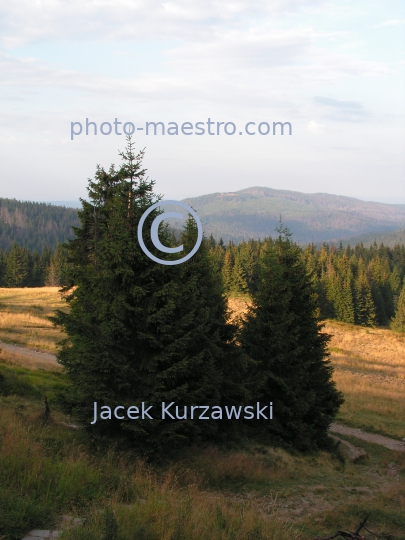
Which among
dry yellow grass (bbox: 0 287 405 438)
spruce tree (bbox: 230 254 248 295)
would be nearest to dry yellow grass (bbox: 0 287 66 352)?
dry yellow grass (bbox: 0 287 405 438)

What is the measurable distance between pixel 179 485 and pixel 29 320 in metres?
32.5

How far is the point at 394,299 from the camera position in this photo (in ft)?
357

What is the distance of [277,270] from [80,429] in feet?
28.2

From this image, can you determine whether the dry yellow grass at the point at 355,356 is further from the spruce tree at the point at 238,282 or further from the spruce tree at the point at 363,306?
the spruce tree at the point at 363,306

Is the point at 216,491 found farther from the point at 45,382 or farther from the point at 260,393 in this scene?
the point at 45,382

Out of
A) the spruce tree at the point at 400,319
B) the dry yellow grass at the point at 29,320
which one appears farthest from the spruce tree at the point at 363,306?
the dry yellow grass at the point at 29,320

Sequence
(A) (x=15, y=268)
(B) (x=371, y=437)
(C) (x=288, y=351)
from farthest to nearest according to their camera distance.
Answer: (A) (x=15, y=268) < (B) (x=371, y=437) < (C) (x=288, y=351)

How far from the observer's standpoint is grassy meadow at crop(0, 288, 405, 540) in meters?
5.98

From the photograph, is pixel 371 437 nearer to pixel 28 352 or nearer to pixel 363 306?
pixel 28 352

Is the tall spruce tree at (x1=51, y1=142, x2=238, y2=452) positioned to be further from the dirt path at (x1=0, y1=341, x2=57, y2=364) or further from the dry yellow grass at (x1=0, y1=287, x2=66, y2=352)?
the dirt path at (x1=0, y1=341, x2=57, y2=364)

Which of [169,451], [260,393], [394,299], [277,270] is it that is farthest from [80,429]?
[394,299]

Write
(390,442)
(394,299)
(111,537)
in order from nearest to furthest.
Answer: (111,537)
(390,442)
(394,299)

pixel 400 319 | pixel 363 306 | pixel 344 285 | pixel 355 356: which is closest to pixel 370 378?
pixel 355 356

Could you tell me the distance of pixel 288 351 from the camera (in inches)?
661
